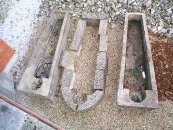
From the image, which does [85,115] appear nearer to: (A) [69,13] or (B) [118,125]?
(B) [118,125]

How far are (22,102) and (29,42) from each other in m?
1.59

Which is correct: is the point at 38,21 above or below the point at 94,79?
above

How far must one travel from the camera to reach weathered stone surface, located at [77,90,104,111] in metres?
6.23

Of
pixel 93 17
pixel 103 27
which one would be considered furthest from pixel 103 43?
pixel 93 17

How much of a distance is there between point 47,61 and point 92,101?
1481 mm

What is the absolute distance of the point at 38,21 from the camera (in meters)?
7.90

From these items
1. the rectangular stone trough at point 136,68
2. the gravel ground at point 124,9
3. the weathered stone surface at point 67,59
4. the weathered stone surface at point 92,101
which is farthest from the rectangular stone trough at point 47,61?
the rectangular stone trough at point 136,68

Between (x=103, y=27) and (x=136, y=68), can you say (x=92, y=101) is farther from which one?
(x=103, y=27)

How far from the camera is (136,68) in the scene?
6785 millimetres

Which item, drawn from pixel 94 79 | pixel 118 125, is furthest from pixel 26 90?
pixel 118 125

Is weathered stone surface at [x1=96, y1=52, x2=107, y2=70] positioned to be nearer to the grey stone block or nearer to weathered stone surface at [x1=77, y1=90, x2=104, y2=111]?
weathered stone surface at [x1=77, y1=90, x2=104, y2=111]

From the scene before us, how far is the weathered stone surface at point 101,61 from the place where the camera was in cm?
660

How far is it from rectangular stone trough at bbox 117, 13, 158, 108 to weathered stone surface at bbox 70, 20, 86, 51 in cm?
97

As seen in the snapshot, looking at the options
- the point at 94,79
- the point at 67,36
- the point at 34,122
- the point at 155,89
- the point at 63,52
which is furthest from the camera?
the point at 67,36
